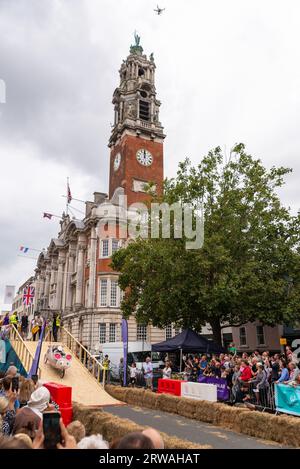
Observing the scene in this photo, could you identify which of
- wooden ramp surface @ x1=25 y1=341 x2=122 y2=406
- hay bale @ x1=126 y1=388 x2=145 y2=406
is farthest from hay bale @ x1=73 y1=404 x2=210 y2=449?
hay bale @ x1=126 y1=388 x2=145 y2=406

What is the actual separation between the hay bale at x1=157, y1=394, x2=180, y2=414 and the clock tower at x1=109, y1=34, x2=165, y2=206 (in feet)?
115

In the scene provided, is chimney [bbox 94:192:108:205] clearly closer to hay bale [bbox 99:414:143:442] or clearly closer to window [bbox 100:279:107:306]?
window [bbox 100:279:107:306]

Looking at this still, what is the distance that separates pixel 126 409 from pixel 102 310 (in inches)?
1149

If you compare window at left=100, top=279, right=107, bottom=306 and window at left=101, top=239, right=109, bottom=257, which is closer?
window at left=100, top=279, right=107, bottom=306

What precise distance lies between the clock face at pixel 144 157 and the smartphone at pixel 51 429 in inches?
2000

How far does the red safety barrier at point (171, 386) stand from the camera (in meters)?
17.1

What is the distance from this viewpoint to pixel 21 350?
752 inches

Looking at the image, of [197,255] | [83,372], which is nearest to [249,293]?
[197,255]

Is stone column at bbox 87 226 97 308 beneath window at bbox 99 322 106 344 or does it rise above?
above

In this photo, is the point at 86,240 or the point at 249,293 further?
the point at 86,240

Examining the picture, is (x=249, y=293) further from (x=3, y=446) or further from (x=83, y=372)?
(x=3, y=446)

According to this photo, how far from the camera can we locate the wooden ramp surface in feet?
52.3

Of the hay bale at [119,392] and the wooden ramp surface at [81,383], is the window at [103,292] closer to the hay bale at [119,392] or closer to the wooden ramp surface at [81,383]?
the wooden ramp surface at [81,383]
